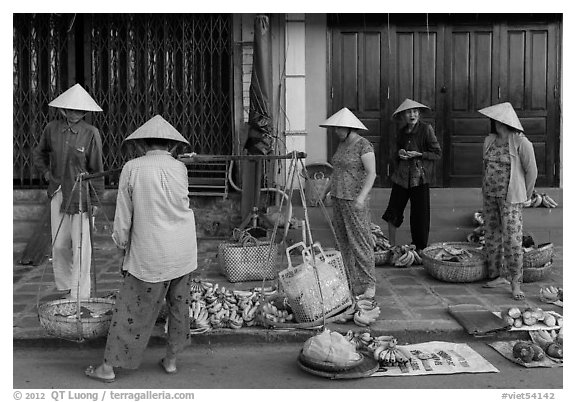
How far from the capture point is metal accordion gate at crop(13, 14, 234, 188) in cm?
992

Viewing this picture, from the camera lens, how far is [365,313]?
5703mm

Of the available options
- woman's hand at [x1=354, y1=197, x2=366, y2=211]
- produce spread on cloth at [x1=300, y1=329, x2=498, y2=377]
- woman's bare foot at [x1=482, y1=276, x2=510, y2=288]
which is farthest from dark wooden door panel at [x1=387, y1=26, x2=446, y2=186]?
produce spread on cloth at [x1=300, y1=329, x2=498, y2=377]

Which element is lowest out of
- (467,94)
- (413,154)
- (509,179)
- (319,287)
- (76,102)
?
(319,287)

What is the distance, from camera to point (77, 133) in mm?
6066

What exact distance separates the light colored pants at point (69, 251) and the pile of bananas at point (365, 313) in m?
2.49

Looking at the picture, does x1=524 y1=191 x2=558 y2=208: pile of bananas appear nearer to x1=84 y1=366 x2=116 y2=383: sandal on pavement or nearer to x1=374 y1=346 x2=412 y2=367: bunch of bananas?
x1=374 y1=346 x2=412 y2=367: bunch of bananas

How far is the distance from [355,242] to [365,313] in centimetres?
76

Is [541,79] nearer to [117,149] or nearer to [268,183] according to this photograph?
[268,183]

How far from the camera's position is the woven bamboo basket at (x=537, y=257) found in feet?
23.1

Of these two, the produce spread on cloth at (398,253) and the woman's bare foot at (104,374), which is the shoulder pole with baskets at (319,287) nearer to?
the woman's bare foot at (104,374)

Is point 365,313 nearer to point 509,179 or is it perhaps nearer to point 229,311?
point 229,311

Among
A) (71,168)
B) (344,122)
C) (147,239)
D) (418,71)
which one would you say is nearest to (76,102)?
(71,168)

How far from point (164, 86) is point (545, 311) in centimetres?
637
